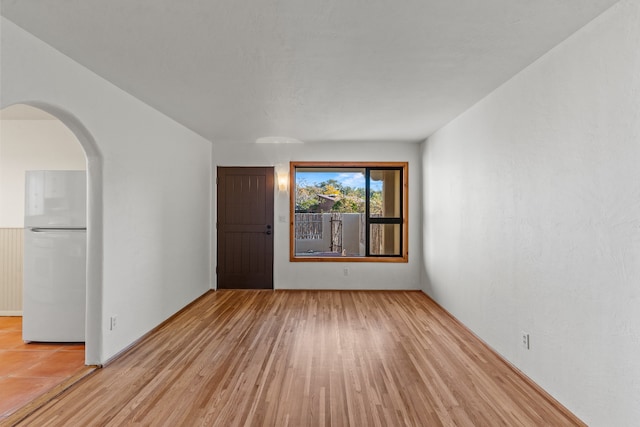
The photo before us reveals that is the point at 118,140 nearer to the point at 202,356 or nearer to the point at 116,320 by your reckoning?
the point at 116,320

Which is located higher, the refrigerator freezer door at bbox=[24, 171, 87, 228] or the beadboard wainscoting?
the refrigerator freezer door at bbox=[24, 171, 87, 228]

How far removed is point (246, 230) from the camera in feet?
17.8

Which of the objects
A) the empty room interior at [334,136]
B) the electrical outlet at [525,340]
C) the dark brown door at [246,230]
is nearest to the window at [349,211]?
the dark brown door at [246,230]

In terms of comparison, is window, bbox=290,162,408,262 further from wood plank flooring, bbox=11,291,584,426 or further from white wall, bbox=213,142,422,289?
wood plank flooring, bbox=11,291,584,426

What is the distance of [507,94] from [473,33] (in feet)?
3.37

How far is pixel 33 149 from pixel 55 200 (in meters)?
1.48

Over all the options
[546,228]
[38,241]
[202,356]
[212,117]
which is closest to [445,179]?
[546,228]

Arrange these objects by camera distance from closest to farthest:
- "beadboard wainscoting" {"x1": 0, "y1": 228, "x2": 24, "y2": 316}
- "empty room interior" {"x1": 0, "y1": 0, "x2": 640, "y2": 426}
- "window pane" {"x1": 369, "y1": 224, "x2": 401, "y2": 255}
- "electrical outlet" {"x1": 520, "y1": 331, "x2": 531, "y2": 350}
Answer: "empty room interior" {"x1": 0, "y1": 0, "x2": 640, "y2": 426}, "electrical outlet" {"x1": 520, "y1": 331, "x2": 531, "y2": 350}, "beadboard wainscoting" {"x1": 0, "y1": 228, "x2": 24, "y2": 316}, "window pane" {"x1": 369, "y1": 224, "x2": 401, "y2": 255}

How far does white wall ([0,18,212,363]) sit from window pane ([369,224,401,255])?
2.93 metres

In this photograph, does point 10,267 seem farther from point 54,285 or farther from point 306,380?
point 306,380

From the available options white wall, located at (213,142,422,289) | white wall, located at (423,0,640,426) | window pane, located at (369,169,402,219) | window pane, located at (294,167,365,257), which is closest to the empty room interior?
white wall, located at (423,0,640,426)

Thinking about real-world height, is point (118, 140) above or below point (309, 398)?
above

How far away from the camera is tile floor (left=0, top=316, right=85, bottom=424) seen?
2322 millimetres

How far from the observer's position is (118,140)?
3.01m
